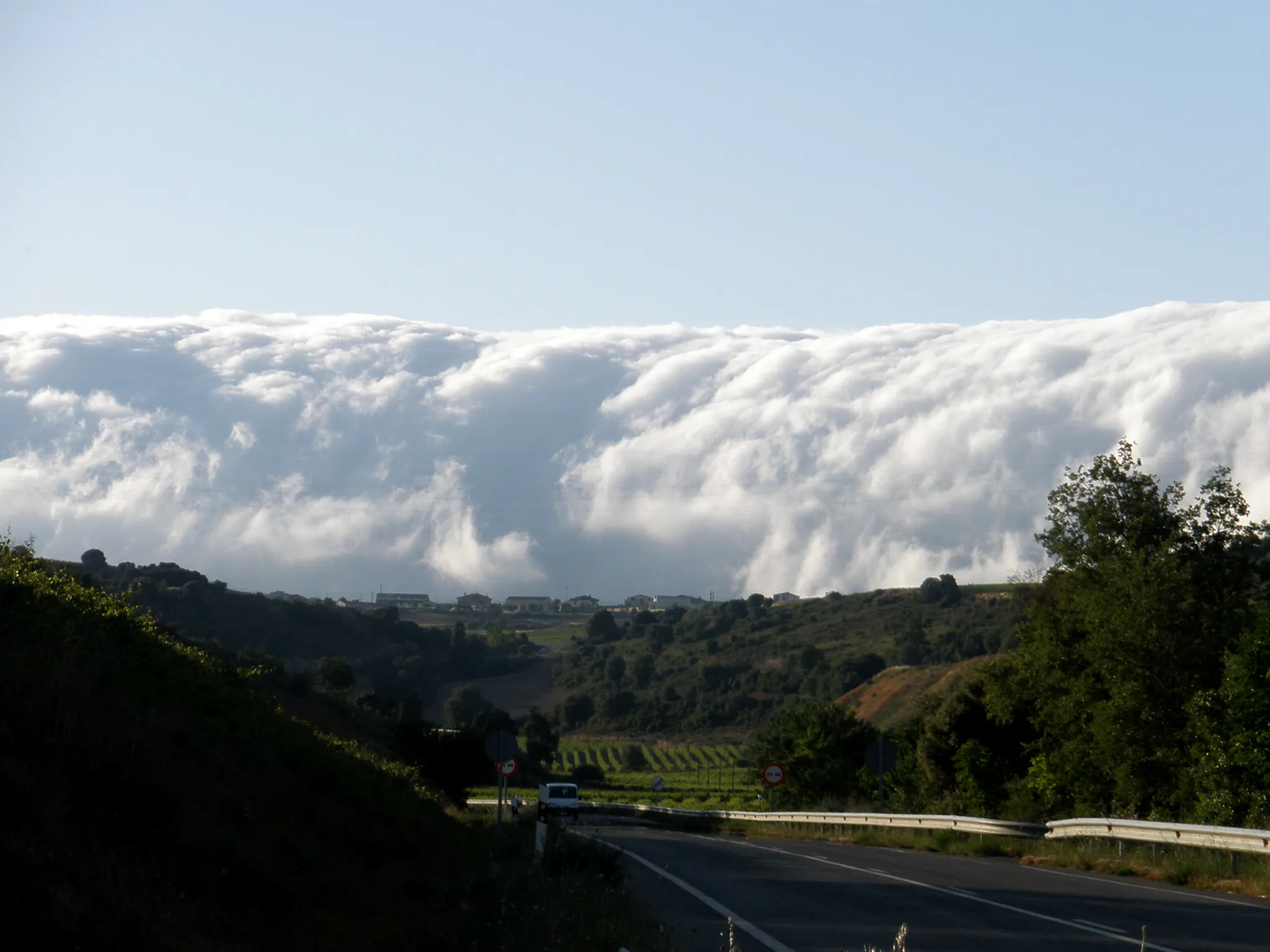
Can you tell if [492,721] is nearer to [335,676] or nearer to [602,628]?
[335,676]

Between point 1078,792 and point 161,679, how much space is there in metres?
25.8

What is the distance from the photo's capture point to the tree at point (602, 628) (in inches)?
7264

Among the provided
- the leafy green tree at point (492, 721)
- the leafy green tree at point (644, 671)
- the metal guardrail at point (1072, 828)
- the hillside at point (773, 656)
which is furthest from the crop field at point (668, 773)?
the metal guardrail at point (1072, 828)

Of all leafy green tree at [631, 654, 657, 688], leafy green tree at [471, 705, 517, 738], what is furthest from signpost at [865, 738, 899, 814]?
leafy green tree at [631, 654, 657, 688]

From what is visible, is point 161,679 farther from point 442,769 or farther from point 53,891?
point 442,769

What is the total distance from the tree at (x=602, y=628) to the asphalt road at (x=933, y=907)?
16204 centimetres

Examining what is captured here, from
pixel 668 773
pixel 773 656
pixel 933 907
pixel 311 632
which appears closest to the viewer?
pixel 933 907

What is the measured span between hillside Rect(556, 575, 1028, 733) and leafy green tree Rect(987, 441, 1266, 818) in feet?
266

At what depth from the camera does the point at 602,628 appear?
18888cm

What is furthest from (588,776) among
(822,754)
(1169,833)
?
(1169,833)

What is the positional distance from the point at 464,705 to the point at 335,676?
29.0m

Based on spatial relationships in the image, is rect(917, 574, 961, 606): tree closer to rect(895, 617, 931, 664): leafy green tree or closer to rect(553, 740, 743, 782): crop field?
rect(895, 617, 931, 664): leafy green tree

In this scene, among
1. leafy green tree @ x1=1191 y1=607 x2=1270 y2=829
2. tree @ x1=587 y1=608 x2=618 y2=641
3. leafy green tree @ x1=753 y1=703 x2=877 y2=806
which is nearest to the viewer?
leafy green tree @ x1=1191 y1=607 x2=1270 y2=829

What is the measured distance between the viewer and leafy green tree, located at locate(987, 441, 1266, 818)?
31.2 m
